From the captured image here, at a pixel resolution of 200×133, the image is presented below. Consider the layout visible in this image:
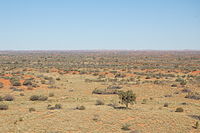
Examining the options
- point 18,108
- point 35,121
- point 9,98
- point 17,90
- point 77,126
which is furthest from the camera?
point 17,90

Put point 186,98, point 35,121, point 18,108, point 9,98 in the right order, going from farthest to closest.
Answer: point 186,98, point 9,98, point 18,108, point 35,121

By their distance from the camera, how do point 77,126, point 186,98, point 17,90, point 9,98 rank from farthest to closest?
point 17,90, point 186,98, point 9,98, point 77,126

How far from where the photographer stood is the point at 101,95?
25.8 meters

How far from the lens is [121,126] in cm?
1345

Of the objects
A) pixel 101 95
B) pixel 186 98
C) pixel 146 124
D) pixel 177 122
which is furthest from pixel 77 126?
pixel 186 98

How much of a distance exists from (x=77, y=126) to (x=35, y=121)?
2895mm

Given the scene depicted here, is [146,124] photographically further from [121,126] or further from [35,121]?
[35,121]

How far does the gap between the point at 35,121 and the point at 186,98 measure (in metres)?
16.8

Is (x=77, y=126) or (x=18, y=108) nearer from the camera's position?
(x=77, y=126)

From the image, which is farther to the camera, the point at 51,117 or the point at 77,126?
the point at 51,117

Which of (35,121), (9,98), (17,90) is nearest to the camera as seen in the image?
(35,121)

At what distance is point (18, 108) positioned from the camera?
60.3 ft

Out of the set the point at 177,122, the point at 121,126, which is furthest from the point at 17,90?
the point at 177,122

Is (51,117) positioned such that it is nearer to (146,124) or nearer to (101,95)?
(146,124)
